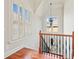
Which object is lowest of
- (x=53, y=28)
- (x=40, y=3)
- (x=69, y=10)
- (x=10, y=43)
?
(x=10, y=43)

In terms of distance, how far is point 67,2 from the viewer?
22.6 ft

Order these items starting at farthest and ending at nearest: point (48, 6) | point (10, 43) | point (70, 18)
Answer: point (48, 6) → point (70, 18) → point (10, 43)

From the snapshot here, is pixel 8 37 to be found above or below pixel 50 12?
below

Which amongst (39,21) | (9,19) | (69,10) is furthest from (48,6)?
(9,19)

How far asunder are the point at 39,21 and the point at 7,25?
482cm

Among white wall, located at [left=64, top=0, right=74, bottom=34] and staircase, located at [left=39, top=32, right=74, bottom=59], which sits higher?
white wall, located at [left=64, top=0, right=74, bottom=34]

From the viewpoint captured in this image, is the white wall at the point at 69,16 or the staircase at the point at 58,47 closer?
the staircase at the point at 58,47

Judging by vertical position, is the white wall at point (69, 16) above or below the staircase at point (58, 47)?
above

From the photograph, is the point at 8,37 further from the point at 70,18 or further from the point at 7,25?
the point at 70,18

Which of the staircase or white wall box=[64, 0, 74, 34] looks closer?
the staircase

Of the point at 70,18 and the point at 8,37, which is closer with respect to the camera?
the point at 8,37

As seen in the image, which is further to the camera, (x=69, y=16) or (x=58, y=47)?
(x=69, y=16)

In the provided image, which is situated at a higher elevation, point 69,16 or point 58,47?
point 69,16
